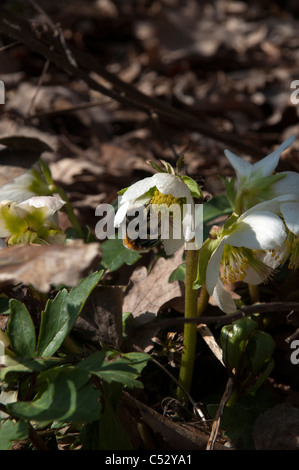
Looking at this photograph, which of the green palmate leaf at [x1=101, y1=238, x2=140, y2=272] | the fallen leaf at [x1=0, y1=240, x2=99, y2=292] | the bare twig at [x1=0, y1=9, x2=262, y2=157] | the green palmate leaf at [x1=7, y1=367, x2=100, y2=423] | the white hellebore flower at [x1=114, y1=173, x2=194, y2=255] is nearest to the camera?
the fallen leaf at [x1=0, y1=240, x2=99, y2=292]

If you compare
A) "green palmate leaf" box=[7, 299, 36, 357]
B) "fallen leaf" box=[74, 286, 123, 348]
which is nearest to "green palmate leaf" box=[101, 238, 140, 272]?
"fallen leaf" box=[74, 286, 123, 348]

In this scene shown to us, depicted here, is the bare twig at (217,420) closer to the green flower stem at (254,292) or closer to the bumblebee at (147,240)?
the green flower stem at (254,292)

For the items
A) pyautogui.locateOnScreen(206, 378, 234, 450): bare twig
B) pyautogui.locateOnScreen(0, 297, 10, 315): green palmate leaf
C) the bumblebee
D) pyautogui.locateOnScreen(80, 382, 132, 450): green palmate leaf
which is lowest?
pyautogui.locateOnScreen(206, 378, 234, 450): bare twig

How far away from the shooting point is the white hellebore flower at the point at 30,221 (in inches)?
56.6

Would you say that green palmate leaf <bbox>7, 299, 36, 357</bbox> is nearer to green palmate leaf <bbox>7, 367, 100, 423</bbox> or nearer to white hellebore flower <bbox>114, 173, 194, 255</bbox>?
green palmate leaf <bbox>7, 367, 100, 423</bbox>

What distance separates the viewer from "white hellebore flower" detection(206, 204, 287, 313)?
4.07ft

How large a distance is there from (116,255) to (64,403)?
82cm

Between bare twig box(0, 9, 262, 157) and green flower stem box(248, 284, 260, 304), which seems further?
bare twig box(0, 9, 262, 157)

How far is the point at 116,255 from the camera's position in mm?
1847

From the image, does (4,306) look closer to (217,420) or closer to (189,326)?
(189,326)

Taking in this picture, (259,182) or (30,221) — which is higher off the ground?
(259,182)

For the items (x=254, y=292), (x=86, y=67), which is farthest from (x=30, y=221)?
(x=86, y=67)

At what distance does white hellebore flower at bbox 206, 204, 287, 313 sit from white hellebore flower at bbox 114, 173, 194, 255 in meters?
0.10

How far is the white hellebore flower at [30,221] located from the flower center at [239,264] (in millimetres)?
503
